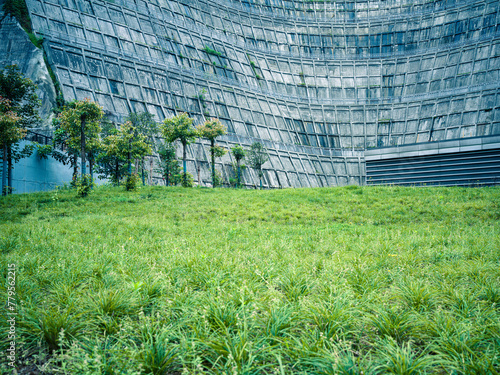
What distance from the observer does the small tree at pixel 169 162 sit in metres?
31.8

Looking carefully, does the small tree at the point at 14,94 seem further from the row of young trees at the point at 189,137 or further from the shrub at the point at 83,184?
the row of young trees at the point at 189,137

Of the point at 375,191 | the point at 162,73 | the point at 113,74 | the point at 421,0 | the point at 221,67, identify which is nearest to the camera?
the point at 375,191

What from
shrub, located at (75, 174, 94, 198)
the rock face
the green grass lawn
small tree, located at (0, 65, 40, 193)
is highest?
the rock face

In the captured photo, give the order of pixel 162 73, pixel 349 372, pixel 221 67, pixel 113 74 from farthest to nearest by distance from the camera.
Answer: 1. pixel 221 67
2. pixel 162 73
3. pixel 113 74
4. pixel 349 372

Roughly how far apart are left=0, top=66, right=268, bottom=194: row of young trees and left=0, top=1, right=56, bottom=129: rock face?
573 cm

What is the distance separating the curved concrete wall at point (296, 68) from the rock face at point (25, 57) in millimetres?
1763

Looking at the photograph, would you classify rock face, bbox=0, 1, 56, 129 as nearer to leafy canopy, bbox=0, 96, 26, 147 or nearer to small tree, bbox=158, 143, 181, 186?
small tree, bbox=158, 143, 181, 186

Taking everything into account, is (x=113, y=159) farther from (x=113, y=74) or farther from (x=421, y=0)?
(x=421, y=0)

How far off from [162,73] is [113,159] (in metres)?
19.7

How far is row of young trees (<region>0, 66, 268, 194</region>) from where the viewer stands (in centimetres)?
1947

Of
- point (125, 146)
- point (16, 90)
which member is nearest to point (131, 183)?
point (125, 146)

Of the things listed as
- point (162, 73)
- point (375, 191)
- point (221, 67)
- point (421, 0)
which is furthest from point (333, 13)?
point (375, 191)

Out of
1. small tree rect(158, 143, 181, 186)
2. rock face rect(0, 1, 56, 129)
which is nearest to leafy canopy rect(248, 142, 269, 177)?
small tree rect(158, 143, 181, 186)

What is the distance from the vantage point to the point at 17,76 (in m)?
21.7
